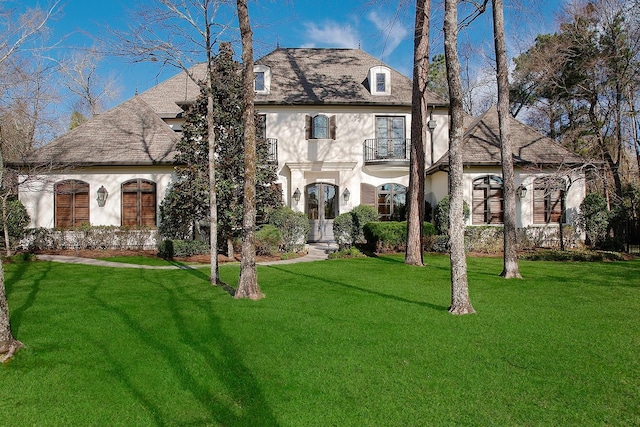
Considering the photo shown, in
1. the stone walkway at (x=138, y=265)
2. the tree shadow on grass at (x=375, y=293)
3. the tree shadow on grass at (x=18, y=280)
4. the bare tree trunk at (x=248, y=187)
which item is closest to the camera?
the tree shadow on grass at (x=18, y=280)

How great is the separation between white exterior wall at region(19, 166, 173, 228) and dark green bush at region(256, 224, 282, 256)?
17.2 ft

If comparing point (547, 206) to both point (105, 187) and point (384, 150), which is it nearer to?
point (384, 150)

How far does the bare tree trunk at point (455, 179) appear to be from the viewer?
667cm

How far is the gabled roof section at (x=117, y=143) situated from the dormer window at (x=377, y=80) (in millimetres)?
9687

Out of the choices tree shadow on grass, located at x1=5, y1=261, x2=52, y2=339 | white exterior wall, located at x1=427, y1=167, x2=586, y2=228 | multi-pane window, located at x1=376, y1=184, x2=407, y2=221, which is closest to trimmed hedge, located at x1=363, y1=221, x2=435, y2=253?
white exterior wall, located at x1=427, y1=167, x2=586, y2=228

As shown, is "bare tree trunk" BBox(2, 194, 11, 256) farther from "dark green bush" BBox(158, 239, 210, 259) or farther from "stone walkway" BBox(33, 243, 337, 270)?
"dark green bush" BBox(158, 239, 210, 259)

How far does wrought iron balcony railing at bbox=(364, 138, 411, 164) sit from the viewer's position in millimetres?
19859

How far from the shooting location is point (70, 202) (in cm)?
1686

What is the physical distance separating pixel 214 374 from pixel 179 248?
10278mm

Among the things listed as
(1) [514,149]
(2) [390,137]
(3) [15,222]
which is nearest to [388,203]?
(2) [390,137]

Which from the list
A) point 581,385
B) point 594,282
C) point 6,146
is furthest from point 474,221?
point 6,146

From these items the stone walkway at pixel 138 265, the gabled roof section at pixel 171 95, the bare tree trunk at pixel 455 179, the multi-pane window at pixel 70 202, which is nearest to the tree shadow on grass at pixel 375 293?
the bare tree trunk at pixel 455 179

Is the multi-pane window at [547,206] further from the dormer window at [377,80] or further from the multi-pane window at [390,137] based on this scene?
the dormer window at [377,80]

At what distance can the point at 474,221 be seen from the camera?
17750 millimetres
